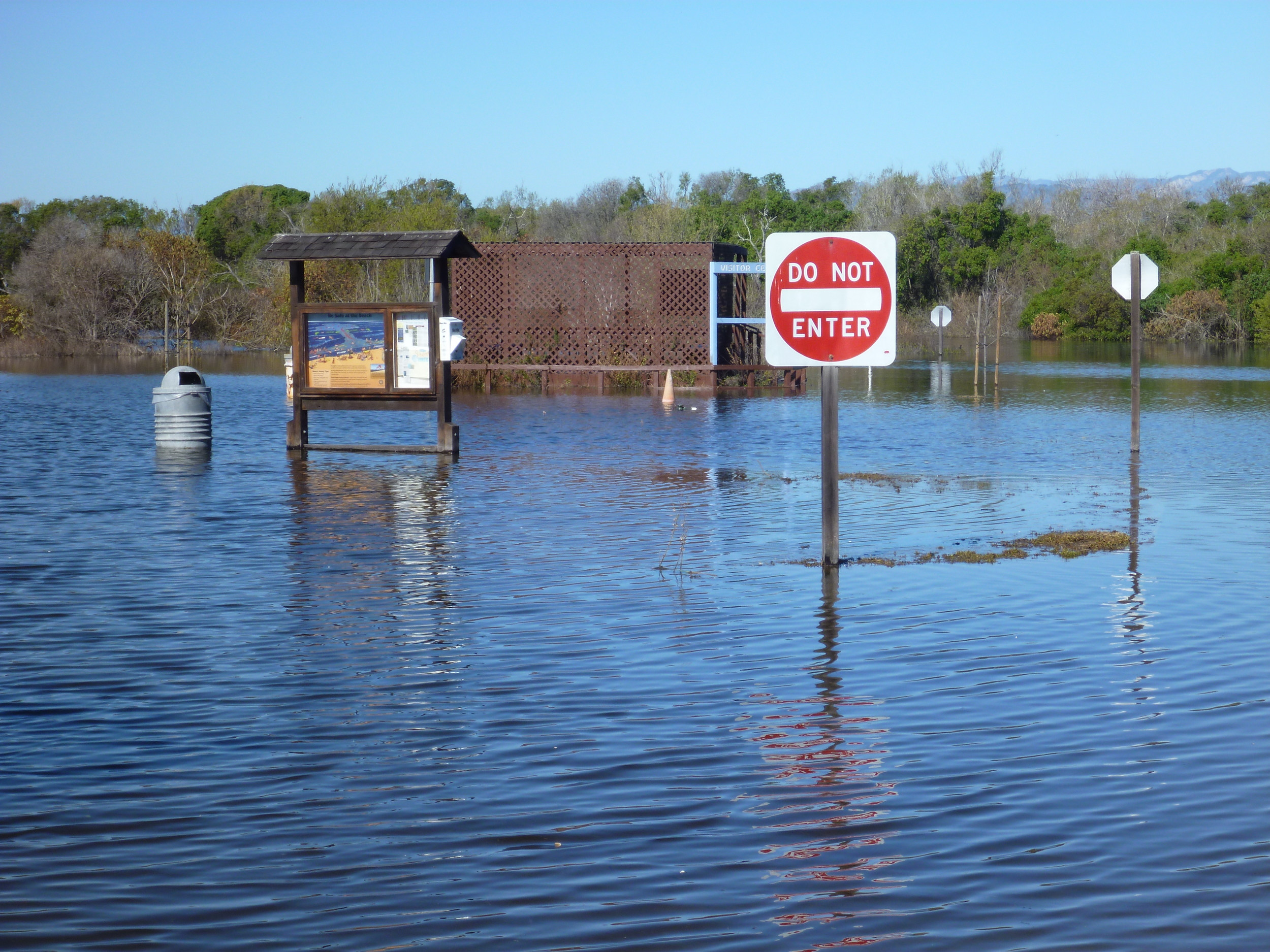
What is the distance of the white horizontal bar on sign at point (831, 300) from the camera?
32.4 ft

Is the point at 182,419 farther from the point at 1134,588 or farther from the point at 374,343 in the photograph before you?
the point at 1134,588

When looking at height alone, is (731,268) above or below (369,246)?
above

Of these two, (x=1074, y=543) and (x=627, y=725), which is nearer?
(x=627, y=725)

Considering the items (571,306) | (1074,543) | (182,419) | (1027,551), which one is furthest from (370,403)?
(571,306)

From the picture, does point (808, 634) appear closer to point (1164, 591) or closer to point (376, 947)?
point (1164, 591)

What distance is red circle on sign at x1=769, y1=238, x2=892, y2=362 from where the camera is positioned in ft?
32.2

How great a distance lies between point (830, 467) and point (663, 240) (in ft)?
171

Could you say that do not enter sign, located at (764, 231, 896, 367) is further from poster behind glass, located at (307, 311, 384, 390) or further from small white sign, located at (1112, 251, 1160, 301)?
poster behind glass, located at (307, 311, 384, 390)

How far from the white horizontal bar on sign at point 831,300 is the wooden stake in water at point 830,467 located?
0.42 meters

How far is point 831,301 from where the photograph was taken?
9.88 metres

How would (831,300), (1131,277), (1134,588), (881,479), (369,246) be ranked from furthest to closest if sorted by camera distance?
(369,246) → (1131,277) → (881,479) → (1134,588) → (831,300)

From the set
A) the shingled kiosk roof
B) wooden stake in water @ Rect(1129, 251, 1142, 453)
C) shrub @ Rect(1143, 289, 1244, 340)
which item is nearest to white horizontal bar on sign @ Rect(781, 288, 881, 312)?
wooden stake in water @ Rect(1129, 251, 1142, 453)

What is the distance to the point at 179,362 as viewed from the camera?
60.7m

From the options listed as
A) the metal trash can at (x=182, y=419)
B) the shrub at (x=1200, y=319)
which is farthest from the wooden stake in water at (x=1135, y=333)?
the shrub at (x=1200, y=319)
